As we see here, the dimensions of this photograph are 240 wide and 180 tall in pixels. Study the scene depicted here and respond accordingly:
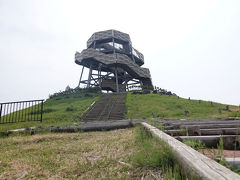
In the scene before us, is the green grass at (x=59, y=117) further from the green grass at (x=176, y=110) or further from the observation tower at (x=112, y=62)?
the observation tower at (x=112, y=62)

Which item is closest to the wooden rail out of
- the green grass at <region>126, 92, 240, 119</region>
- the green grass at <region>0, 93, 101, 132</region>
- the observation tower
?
the green grass at <region>0, 93, 101, 132</region>

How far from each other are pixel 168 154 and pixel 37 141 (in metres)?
4.88

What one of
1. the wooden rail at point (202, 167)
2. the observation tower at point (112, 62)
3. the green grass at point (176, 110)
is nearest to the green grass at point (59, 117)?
the green grass at point (176, 110)

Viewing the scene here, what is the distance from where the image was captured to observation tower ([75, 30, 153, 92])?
4141cm

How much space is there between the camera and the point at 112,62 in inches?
1596

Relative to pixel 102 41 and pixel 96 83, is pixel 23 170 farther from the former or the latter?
pixel 102 41

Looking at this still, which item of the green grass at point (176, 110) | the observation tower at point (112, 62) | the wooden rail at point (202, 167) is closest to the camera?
the wooden rail at point (202, 167)

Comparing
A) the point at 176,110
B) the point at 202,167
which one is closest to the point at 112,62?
the point at 176,110

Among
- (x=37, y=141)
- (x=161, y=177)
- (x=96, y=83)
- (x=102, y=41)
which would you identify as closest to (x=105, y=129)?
(x=37, y=141)

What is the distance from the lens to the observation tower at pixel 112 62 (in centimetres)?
4141

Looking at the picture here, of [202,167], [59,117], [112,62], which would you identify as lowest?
[59,117]

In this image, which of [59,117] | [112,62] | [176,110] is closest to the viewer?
[59,117]

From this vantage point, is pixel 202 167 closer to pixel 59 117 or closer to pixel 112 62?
pixel 59 117

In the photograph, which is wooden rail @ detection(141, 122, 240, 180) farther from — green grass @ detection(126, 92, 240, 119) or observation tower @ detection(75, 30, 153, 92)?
observation tower @ detection(75, 30, 153, 92)
